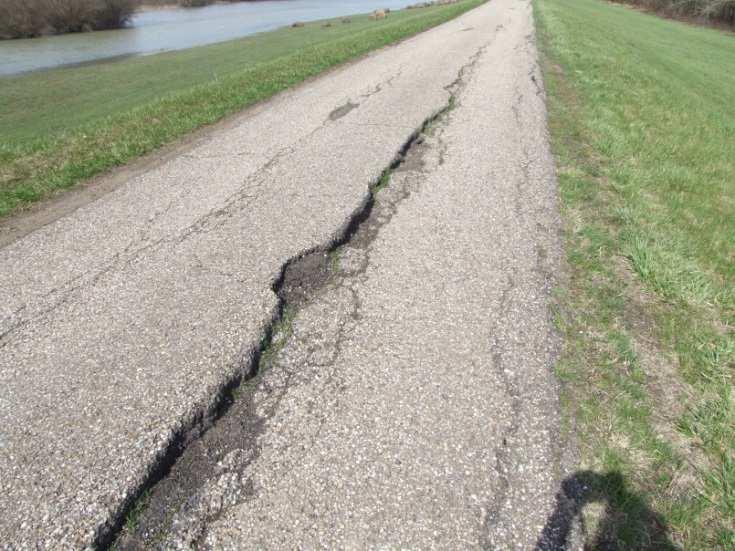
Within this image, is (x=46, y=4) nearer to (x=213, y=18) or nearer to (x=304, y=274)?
(x=213, y=18)

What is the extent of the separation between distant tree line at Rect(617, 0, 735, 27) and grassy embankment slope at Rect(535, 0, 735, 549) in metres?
36.1

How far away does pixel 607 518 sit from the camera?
1914 millimetres

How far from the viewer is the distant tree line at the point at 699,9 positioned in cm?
3216

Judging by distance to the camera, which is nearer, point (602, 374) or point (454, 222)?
point (602, 374)

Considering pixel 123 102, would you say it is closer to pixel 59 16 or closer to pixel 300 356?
pixel 300 356

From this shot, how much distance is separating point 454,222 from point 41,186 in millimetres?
4757

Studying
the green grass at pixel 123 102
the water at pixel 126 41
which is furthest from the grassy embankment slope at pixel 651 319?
the water at pixel 126 41

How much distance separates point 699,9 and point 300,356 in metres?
46.4

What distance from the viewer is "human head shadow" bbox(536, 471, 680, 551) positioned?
183cm

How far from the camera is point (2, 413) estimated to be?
239 centimetres

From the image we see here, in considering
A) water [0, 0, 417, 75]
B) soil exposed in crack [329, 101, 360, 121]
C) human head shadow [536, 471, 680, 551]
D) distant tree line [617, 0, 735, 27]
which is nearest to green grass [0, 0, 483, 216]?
soil exposed in crack [329, 101, 360, 121]

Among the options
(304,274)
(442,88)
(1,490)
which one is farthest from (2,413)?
(442,88)

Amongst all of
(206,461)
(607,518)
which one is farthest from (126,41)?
(607,518)

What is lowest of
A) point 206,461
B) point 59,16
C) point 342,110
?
point 59,16
